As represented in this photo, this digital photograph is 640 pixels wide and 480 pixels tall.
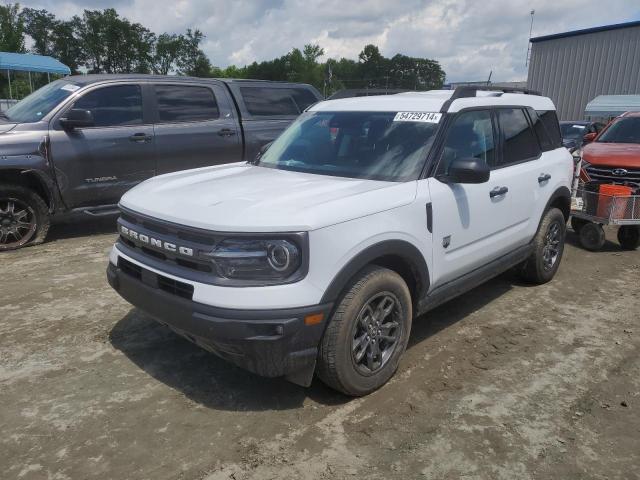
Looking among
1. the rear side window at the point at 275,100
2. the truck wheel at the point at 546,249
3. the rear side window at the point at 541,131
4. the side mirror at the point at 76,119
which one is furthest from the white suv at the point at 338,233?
the rear side window at the point at 275,100

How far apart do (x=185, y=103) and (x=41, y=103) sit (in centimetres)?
172

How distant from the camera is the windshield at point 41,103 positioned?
5984 mm

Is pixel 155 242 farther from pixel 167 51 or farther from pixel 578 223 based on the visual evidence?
pixel 167 51

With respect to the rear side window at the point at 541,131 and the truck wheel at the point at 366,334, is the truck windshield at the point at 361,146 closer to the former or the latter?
the truck wheel at the point at 366,334

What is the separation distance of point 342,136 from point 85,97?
3.74m

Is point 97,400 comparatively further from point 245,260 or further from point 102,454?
point 245,260

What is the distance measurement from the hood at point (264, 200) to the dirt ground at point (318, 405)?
3.60 ft

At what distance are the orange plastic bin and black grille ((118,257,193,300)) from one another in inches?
219

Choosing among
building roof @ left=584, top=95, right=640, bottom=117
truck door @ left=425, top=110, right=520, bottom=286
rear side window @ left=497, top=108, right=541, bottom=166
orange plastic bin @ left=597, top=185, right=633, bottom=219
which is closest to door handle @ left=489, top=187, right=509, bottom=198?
truck door @ left=425, top=110, right=520, bottom=286

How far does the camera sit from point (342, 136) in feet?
12.9

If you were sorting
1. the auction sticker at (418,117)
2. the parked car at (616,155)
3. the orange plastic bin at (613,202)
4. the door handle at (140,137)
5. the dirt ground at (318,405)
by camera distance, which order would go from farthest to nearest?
1. the parked car at (616,155)
2. the door handle at (140,137)
3. the orange plastic bin at (613,202)
4. the auction sticker at (418,117)
5. the dirt ground at (318,405)

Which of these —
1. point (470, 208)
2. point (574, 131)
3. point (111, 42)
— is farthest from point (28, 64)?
point (111, 42)

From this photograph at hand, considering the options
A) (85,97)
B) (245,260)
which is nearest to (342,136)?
(245,260)

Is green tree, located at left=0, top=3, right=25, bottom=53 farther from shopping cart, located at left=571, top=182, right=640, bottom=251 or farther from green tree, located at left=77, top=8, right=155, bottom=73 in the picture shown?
shopping cart, located at left=571, top=182, right=640, bottom=251
